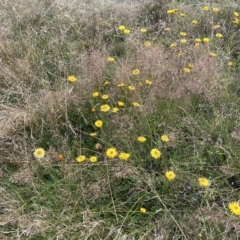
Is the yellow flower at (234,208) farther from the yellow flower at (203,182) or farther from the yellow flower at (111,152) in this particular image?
the yellow flower at (111,152)

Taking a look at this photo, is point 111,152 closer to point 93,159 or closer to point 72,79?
point 93,159

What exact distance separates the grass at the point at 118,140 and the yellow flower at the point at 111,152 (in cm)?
3

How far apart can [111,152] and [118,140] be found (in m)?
0.11

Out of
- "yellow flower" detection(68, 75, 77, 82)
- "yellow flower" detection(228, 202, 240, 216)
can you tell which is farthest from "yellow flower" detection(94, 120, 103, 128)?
"yellow flower" detection(228, 202, 240, 216)

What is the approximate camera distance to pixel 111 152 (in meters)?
1.96

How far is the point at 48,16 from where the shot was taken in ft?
11.2

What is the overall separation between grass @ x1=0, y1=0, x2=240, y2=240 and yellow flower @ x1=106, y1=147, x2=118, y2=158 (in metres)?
0.03

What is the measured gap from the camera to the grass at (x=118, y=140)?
1.76m

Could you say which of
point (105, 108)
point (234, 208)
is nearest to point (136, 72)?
point (105, 108)

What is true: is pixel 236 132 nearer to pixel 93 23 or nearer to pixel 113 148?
pixel 113 148

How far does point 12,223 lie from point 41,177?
301 mm

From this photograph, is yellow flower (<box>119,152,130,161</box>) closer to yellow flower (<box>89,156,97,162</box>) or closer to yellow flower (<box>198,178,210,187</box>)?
yellow flower (<box>89,156,97,162</box>)

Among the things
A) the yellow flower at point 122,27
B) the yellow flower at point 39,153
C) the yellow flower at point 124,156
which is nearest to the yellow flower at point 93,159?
the yellow flower at point 124,156

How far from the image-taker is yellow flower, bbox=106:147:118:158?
1.95 metres
